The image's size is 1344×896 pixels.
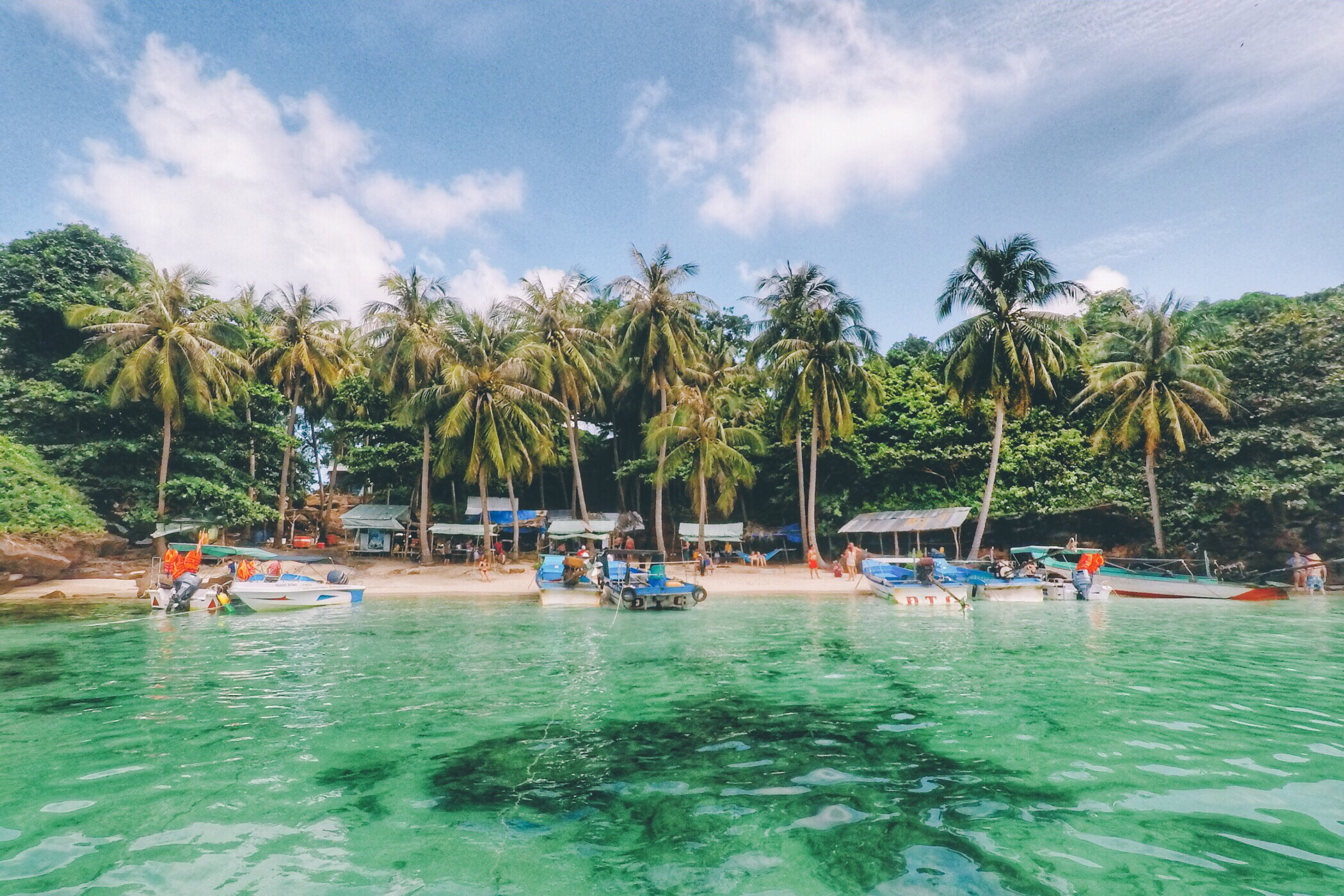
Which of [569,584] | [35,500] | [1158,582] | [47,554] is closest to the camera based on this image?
[569,584]

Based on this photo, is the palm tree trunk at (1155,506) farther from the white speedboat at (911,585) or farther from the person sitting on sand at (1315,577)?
the white speedboat at (911,585)

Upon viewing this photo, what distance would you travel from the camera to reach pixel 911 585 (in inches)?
867

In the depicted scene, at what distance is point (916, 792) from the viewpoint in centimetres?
589

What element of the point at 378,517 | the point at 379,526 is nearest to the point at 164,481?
the point at 379,526

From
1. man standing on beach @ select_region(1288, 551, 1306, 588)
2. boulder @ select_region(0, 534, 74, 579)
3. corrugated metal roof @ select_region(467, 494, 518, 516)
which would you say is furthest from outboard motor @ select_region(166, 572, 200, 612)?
man standing on beach @ select_region(1288, 551, 1306, 588)

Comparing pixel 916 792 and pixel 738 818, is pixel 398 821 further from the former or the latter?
pixel 916 792

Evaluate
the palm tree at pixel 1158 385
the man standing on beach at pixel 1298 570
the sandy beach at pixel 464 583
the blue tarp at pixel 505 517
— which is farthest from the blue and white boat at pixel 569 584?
the man standing on beach at pixel 1298 570

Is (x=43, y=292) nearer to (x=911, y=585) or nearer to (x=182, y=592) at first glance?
(x=182, y=592)

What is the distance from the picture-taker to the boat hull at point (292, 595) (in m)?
20.0

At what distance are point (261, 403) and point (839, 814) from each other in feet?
126

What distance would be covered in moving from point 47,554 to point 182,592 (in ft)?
33.8

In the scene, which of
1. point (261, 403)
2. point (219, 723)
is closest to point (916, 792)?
point (219, 723)

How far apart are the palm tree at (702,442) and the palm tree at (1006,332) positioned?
1084 cm

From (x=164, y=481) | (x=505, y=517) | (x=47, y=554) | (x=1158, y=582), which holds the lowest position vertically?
(x=1158, y=582)
